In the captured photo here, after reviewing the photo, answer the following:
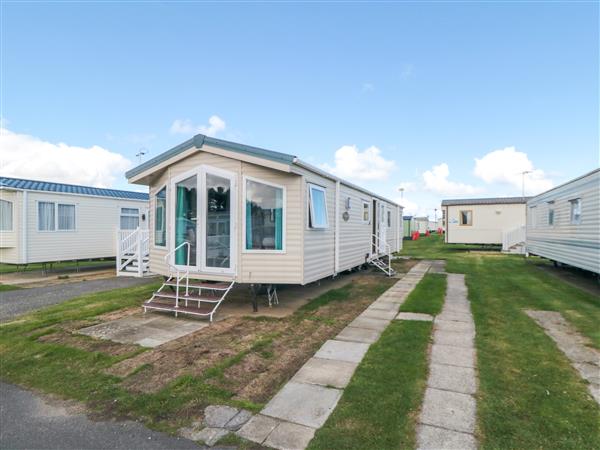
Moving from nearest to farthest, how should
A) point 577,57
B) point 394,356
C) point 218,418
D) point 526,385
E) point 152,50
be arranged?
point 218,418 < point 526,385 < point 394,356 < point 577,57 < point 152,50

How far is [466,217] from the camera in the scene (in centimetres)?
2322

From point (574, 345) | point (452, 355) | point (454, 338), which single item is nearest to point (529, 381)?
point (452, 355)

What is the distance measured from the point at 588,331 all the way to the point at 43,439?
7.35m

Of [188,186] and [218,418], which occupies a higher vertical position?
[188,186]

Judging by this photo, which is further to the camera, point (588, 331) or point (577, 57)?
point (577, 57)

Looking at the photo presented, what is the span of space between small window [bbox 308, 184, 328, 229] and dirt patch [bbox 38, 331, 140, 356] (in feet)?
13.3

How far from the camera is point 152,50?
13422mm

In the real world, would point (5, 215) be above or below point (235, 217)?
above

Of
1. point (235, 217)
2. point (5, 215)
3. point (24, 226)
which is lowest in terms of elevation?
point (24, 226)

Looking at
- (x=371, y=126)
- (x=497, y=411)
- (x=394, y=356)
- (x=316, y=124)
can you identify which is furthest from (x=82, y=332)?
(x=371, y=126)

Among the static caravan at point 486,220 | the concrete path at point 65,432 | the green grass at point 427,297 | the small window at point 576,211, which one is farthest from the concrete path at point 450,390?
the static caravan at point 486,220

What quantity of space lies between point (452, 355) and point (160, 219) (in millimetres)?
7026

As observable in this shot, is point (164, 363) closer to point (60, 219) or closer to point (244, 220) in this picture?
point (244, 220)

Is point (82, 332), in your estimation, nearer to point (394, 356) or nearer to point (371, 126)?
point (394, 356)
